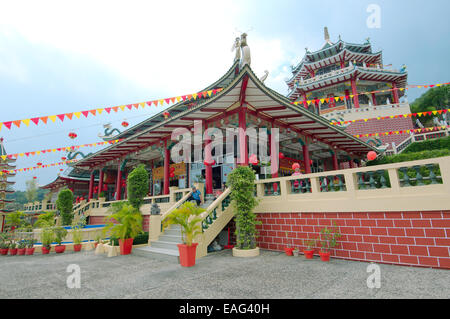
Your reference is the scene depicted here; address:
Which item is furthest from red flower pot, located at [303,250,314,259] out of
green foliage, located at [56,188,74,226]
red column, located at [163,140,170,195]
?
green foliage, located at [56,188,74,226]

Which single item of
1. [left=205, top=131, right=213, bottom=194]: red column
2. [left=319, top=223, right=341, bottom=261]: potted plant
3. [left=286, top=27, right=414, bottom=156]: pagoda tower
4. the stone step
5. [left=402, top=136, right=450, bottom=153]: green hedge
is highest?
[left=286, top=27, right=414, bottom=156]: pagoda tower

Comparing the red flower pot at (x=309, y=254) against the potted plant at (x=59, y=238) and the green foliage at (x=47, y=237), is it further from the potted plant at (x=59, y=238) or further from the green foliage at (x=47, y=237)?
the green foliage at (x=47, y=237)

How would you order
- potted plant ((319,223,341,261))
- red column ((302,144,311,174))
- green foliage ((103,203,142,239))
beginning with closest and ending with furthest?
potted plant ((319,223,341,261)), green foliage ((103,203,142,239)), red column ((302,144,311,174))

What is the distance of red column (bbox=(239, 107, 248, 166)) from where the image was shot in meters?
8.77

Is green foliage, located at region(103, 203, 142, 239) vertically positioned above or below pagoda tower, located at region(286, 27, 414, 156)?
below

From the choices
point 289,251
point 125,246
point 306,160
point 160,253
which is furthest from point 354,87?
point 125,246

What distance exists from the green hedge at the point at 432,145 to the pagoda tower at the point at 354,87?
2.07m

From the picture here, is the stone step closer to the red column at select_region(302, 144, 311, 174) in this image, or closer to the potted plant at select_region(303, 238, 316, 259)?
the potted plant at select_region(303, 238, 316, 259)

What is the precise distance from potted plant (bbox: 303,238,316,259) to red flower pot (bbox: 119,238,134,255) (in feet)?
19.1

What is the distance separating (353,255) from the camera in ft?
18.6

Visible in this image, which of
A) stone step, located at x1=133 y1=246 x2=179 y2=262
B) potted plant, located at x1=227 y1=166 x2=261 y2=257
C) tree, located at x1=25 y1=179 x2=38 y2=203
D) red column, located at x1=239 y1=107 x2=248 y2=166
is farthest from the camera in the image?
tree, located at x1=25 y1=179 x2=38 y2=203

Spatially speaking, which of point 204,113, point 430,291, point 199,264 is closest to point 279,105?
point 204,113

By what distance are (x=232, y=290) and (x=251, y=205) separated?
9.97 ft

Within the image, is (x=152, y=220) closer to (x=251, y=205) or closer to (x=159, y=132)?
(x=251, y=205)
